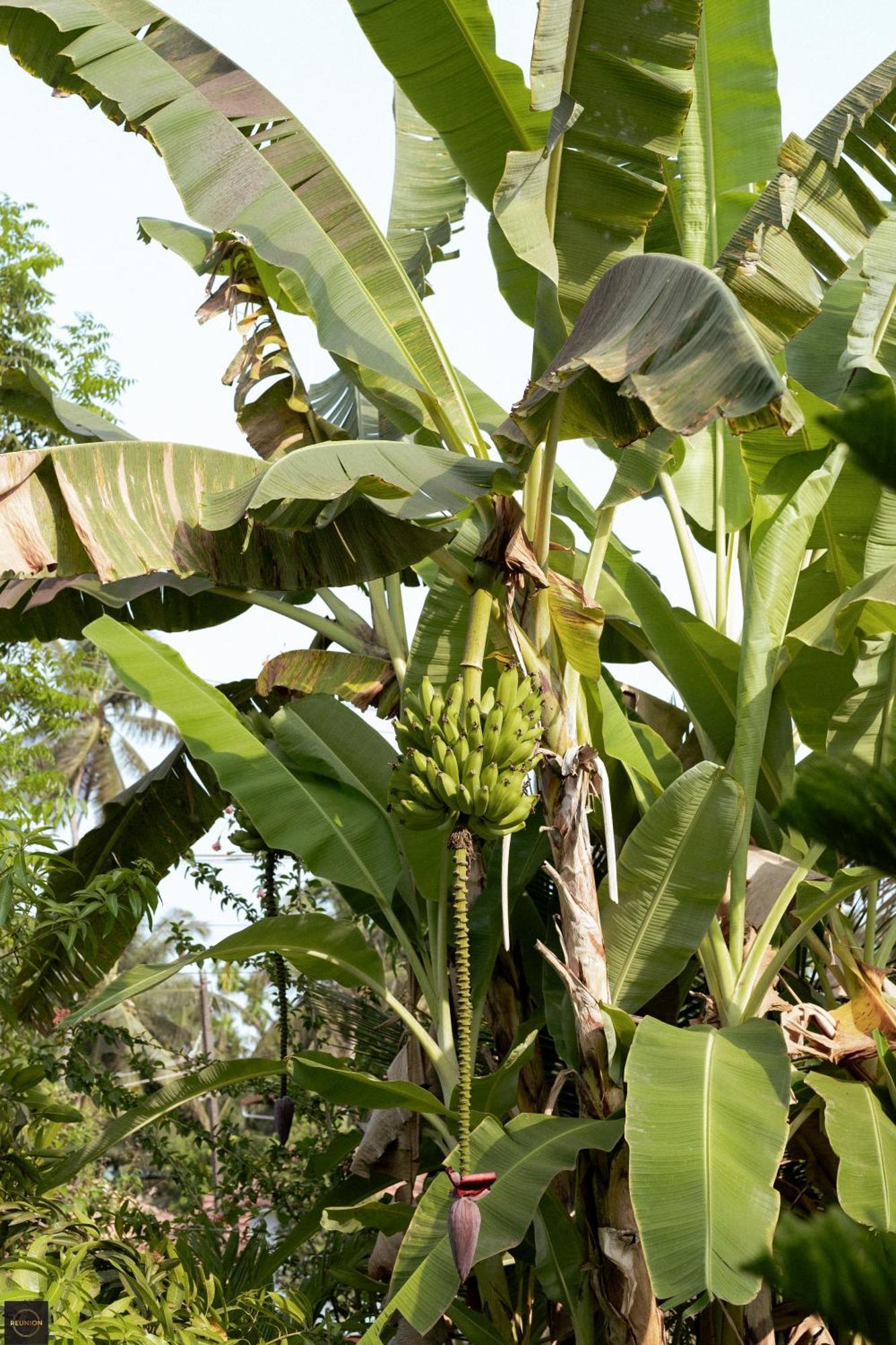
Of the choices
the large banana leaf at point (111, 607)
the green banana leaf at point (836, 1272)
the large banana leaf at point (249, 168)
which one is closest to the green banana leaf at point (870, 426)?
the green banana leaf at point (836, 1272)

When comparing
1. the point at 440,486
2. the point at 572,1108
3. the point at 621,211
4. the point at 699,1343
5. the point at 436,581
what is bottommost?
the point at 699,1343

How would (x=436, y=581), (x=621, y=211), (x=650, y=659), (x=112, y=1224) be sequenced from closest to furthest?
(x=621, y=211) → (x=436, y=581) → (x=112, y=1224) → (x=650, y=659)

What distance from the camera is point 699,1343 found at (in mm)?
4164

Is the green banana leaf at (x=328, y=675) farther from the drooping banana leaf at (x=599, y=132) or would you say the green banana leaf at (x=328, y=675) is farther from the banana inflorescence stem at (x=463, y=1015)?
the banana inflorescence stem at (x=463, y=1015)

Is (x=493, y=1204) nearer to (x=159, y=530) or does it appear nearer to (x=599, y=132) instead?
(x=159, y=530)

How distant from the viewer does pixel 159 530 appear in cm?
354

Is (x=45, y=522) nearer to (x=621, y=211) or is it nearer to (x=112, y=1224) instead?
(x=621, y=211)

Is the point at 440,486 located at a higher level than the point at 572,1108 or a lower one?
higher

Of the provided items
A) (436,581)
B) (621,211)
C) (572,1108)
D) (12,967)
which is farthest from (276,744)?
(621,211)

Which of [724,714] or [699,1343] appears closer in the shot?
[699,1343]

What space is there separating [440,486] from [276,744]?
1.74 meters

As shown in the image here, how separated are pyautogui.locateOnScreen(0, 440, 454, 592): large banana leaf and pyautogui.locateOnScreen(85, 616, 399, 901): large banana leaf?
18.3 inches

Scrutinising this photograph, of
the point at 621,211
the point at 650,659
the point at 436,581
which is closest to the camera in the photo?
the point at 621,211

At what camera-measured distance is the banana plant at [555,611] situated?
128 inches
